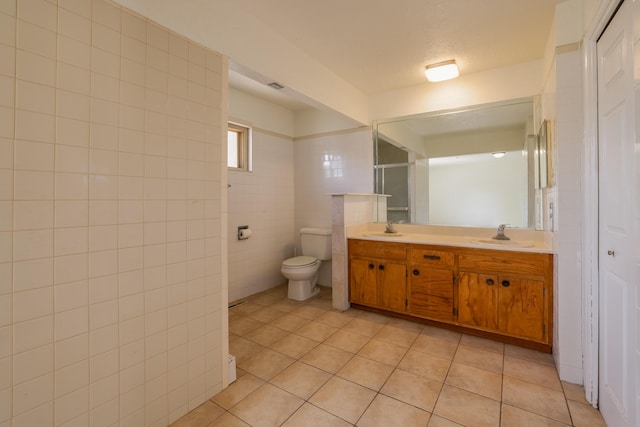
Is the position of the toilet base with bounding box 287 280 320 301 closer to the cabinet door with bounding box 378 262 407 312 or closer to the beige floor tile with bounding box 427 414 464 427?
the cabinet door with bounding box 378 262 407 312

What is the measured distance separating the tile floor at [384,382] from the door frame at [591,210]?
0.23 metres

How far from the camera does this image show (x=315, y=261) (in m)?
3.36

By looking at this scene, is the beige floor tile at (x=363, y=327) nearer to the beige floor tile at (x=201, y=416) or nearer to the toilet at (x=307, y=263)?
the toilet at (x=307, y=263)

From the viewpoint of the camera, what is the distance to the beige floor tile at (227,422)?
1.48 metres

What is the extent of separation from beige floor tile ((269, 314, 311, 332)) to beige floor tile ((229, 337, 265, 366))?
13.7 inches

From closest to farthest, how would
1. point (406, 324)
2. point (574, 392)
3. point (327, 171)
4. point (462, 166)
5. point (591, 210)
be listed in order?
1. point (591, 210)
2. point (574, 392)
3. point (406, 324)
4. point (462, 166)
5. point (327, 171)

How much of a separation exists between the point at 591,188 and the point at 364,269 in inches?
71.3

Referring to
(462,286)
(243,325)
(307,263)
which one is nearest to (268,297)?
(307,263)

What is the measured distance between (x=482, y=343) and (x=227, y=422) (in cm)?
193

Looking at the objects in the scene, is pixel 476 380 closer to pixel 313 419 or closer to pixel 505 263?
pixel 505 263

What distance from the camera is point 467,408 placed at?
1569mm

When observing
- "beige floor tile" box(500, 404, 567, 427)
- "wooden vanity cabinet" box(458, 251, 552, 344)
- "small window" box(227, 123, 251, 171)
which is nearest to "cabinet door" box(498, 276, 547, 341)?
"wooden vanity cabinet" box(458, 251, 552, 344)

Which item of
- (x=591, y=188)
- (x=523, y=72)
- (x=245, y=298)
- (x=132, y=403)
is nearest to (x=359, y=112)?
(x=523, y=72)

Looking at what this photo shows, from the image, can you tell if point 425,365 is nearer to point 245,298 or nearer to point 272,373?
point 272,373
